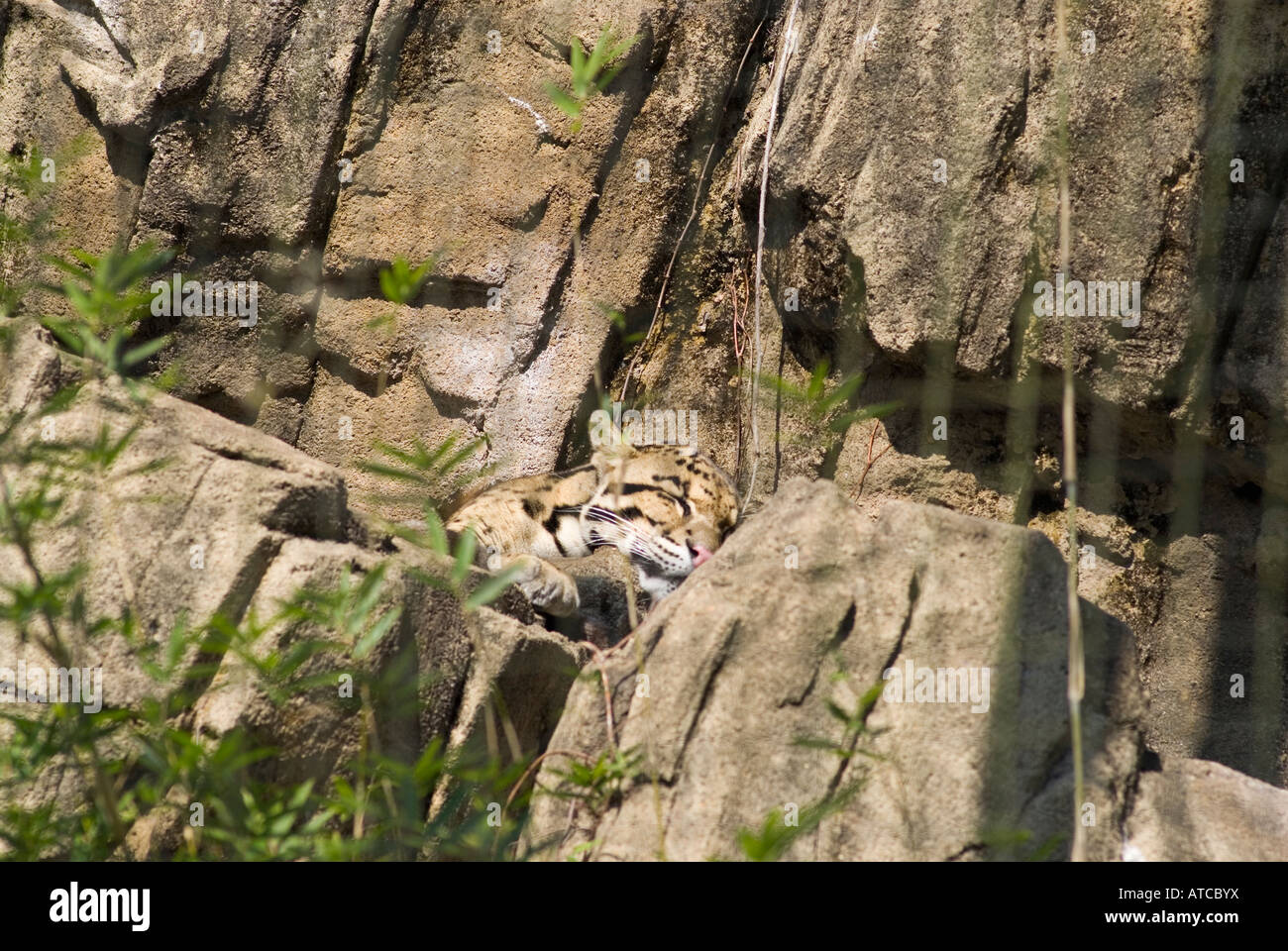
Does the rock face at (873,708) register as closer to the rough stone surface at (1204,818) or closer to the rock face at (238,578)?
the rough stone surface at (1204,818)

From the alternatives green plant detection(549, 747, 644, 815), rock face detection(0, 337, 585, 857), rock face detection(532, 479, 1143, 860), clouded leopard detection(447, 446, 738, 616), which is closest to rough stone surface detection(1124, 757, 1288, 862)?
rock face detection(532, 479, 1143, 860)

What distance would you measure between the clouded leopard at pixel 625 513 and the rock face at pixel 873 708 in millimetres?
2066

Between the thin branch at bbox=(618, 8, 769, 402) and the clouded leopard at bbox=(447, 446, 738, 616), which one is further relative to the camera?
the thin branch at bbox=(618, 8, 769, 402)

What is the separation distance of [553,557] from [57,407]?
11.4ft

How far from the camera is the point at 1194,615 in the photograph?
679cm

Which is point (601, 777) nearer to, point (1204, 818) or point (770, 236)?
point (1204, 818)

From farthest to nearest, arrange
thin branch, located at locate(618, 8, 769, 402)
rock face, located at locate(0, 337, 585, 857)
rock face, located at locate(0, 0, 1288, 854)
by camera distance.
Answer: thin branch, located at locate(618, 8, 769, 402), rock face, located at locate(0, 0, 1288, 854), rock face, located at locate(0, 337, 585, 857)

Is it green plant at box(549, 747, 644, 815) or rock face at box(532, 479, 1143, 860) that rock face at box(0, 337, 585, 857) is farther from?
rock face at box(532, 479, 1143, 860)

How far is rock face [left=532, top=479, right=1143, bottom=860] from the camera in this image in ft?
14.0

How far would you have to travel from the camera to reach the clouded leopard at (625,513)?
6902 millimetres

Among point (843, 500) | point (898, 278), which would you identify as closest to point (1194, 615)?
point (898, 278)

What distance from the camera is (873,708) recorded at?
444 cm

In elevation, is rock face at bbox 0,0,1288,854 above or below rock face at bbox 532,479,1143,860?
above

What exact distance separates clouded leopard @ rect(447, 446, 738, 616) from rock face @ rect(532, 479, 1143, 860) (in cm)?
207
